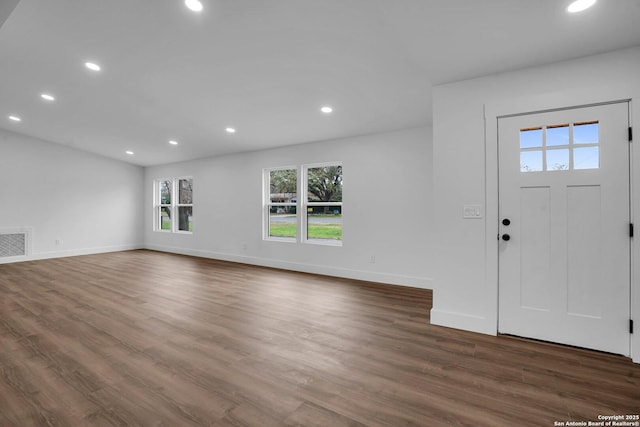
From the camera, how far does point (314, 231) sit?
18.7ft

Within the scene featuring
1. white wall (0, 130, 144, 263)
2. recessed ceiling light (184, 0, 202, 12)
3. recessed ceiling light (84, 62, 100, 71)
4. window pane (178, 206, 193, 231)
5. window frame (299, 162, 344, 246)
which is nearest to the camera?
recessed ceiling light (184, 0, 202, 12)

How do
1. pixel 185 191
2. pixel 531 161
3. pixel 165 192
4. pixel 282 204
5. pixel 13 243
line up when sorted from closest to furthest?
pixel 531 161 < pixel 282 204 < pixel 13 243 < pixel 185 191 < pixel 165 192

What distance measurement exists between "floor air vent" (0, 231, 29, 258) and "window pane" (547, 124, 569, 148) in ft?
31.8

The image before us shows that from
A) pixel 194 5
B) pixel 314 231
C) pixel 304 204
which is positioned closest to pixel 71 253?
pixel 304 204

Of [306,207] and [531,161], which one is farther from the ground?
[531,161]

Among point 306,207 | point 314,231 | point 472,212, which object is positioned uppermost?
point 306,207

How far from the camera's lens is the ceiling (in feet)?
7.29

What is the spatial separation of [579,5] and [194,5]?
2822 mm

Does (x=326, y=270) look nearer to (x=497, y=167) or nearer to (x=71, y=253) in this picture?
(x=497, y=167)

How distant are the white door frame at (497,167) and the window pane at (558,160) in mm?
376

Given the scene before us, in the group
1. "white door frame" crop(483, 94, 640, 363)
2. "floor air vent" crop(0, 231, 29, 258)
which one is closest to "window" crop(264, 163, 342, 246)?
"white door frame" crop(483, 94, 640, 363)

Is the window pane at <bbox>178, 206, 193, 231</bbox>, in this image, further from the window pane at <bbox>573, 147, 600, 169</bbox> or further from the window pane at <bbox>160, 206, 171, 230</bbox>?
the window pane at <bbox>573, 147, 600, 169</bbox>

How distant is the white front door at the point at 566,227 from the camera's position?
2387 mm

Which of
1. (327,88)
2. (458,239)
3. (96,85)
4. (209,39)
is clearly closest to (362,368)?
(458,239)
